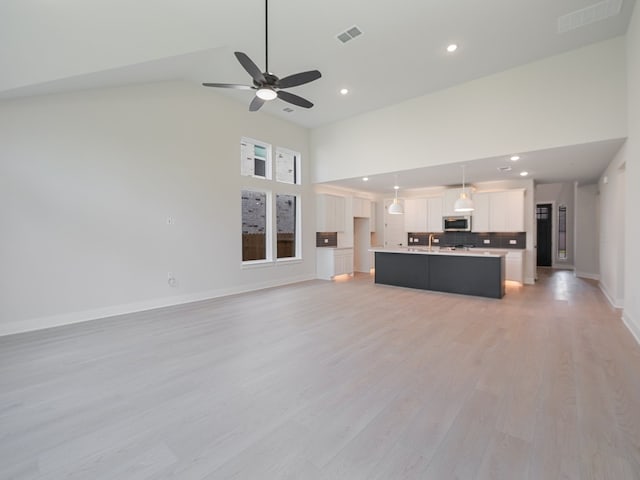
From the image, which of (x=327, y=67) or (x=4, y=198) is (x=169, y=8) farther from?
(x=4, y=198)

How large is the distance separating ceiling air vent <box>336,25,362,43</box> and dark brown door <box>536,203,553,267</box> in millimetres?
10538

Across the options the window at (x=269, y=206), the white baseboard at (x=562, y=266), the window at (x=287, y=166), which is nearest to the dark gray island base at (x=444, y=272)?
the window at (x=269, y=206)

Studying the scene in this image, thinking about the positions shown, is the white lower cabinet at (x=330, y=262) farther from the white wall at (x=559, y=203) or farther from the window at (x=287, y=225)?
the white wall at (x=559, y=203)

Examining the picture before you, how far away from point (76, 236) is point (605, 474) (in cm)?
613

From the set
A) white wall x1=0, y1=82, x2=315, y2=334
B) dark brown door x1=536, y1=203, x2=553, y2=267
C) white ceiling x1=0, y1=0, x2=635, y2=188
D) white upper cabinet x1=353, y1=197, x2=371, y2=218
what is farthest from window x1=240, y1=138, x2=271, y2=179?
dark brown door x1=536, y1=203, x2=553, y2=267

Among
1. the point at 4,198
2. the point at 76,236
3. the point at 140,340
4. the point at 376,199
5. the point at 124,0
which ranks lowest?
the point at 140,340

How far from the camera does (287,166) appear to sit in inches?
309

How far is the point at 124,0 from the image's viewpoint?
352cm

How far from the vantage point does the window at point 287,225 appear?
7.58 m

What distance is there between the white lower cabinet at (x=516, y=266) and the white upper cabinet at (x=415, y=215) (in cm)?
245

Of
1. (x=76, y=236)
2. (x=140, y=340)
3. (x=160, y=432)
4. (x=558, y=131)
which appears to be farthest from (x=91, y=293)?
(x=558, y=131)

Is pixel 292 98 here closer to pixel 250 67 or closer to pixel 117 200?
pixel 250 67

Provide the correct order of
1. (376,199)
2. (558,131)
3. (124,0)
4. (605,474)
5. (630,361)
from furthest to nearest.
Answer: (376,199) < (558,131) < (124,0) < (630,361) < (605,474)

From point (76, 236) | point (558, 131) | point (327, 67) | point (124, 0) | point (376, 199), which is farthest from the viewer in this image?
point (376, 199)
